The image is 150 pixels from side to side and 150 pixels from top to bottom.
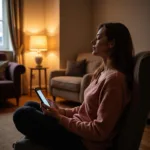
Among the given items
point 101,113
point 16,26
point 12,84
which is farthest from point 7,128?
point 16,26

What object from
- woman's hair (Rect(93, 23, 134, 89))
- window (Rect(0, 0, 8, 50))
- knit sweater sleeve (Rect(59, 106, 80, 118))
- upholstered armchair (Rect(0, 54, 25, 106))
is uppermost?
window (Rect(0, 0, 8, 50))

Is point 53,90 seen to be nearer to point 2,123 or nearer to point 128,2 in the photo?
point 2,123

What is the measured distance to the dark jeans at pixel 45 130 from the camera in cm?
120

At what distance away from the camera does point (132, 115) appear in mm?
1169

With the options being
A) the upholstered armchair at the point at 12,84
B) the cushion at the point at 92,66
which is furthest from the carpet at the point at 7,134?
the cushion at the point at 92,66

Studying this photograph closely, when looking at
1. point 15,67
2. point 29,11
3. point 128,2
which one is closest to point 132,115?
point 15,67

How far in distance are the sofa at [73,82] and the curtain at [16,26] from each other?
100cm

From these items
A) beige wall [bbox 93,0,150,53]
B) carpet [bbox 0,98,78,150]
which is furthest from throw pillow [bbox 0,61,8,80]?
beige wall [bbox 93,0,150,53]

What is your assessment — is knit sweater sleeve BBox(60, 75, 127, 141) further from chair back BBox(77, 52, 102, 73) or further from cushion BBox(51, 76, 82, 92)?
chair back BBox(77, 52, 102, 73)

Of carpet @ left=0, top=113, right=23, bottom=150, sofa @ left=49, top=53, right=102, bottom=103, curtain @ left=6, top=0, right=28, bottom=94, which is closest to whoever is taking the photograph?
carpet @ left=0, top=113, right=23, bottom=150

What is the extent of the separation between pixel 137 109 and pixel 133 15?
3463 mm

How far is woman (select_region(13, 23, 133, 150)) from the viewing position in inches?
45.4

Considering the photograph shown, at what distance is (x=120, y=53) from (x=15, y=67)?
9.67 feet

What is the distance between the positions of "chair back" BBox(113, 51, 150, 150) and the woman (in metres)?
0.04
